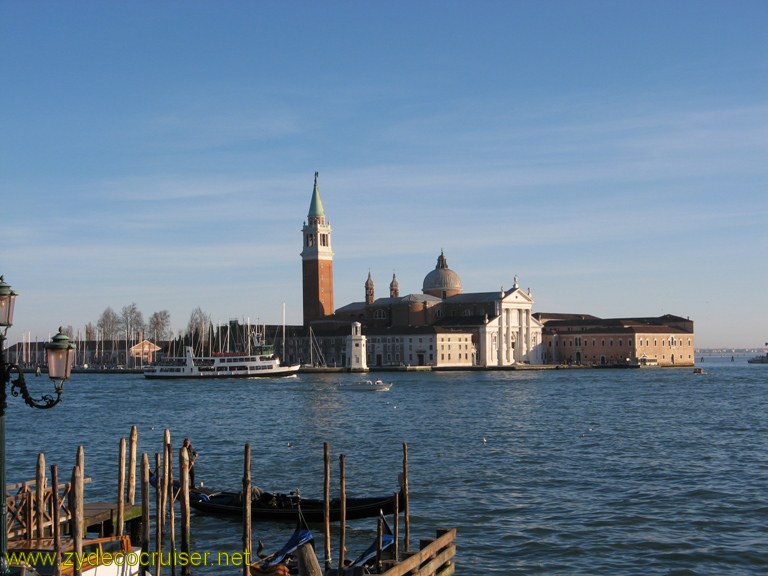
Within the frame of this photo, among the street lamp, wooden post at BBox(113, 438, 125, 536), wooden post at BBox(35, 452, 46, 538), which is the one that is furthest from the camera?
wooden post at BBox(113, 438, 125, 536)

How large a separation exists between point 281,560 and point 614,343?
8720 cm

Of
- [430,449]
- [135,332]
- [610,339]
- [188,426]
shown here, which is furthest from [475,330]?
[430,449]

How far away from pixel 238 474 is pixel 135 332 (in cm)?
9025

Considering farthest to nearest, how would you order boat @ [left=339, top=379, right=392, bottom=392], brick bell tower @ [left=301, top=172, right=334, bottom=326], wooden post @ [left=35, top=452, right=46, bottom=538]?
1. brick bell tower @ [left=301, top=172, right=334, bottom=326]
2. boat @ [left=339, top=379, right=392, bottom=392]
3. wooden post @ [left=35, top=452, right=46, bottom=538]

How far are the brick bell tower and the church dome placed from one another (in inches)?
385

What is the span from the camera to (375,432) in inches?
1172

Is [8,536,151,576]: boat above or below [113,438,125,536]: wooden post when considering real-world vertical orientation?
below

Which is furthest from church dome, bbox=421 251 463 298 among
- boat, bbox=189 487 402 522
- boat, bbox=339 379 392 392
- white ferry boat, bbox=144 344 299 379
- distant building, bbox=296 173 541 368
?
boat, bbox=189 487 402 522

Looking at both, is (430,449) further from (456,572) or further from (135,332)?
(135,332)

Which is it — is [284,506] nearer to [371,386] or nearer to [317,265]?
[371,386]

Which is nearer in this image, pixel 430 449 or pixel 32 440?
pixel 430 449

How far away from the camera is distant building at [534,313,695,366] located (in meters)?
95.6

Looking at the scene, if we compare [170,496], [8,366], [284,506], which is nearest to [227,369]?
[284,506]

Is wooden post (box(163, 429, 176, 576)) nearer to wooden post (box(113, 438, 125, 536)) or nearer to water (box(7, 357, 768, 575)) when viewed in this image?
wooden post (box(113, 438, 125, 536))
